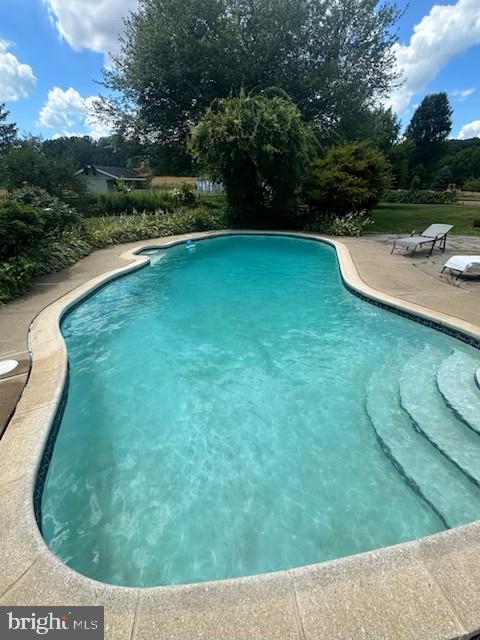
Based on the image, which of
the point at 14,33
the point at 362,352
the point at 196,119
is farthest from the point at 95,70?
the point at 362,352

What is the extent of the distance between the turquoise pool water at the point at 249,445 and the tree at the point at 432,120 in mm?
53734

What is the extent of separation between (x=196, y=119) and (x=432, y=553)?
67.4 ft

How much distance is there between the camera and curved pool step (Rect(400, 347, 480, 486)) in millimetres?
2943

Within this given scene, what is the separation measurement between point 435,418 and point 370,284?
162 inches

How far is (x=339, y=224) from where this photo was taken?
1338cm

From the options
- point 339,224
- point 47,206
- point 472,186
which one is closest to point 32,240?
point 47,206

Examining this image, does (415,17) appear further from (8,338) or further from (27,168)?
(8,338)

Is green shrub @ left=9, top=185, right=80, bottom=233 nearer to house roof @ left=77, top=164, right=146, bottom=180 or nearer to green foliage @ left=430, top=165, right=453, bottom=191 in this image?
house roof @ left=77, top=164, right=146, bottom=180

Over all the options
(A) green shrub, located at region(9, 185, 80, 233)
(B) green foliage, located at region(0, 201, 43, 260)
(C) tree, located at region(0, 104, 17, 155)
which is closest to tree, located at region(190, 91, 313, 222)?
(A) green shrub, located at region(9, 185, 80, 233)

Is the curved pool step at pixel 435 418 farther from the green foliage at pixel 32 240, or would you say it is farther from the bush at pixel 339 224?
the bush at pixel 339 224

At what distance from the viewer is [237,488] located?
290cm

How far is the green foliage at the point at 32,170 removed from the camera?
13.7 m

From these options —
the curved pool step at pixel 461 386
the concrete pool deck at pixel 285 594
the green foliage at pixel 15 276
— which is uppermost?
the green foliage at pixel 15 276

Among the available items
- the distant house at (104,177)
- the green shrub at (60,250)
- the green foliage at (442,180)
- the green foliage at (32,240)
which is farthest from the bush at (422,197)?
the distant house at (104,177)
